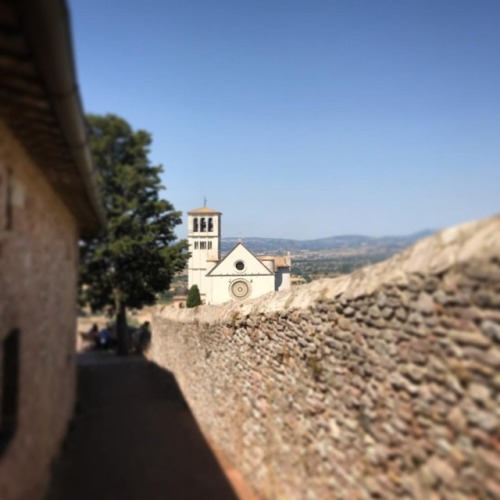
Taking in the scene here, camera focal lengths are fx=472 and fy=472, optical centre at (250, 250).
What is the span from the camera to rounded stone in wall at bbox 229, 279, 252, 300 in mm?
38750

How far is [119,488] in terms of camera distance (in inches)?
221

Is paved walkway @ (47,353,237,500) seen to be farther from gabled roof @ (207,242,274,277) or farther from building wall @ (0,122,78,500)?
gabled roof @ (207,242,274,277)

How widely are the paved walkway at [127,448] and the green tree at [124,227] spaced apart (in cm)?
178

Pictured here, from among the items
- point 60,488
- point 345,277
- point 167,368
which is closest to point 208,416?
point 60,488

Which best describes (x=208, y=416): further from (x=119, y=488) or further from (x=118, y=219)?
(x=118, y=219)

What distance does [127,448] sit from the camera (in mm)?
6867

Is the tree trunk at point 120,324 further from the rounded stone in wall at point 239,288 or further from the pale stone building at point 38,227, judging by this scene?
the rounded stone in wall at point 239,288

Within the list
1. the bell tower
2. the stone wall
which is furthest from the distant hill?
the bell tower

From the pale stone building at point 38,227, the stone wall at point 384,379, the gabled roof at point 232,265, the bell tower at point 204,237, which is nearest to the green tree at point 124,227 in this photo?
the pale stone building at point 38,227

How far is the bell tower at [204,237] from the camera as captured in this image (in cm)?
4056

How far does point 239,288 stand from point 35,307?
115 feet

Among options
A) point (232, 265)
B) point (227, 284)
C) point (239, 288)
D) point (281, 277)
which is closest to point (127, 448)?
point (281, 277)

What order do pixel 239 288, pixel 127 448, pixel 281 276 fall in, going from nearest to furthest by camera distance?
pixel 127 448 < pixel 281 276 < pixel 239 288

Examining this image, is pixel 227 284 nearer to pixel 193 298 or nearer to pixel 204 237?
pixel 204 237
